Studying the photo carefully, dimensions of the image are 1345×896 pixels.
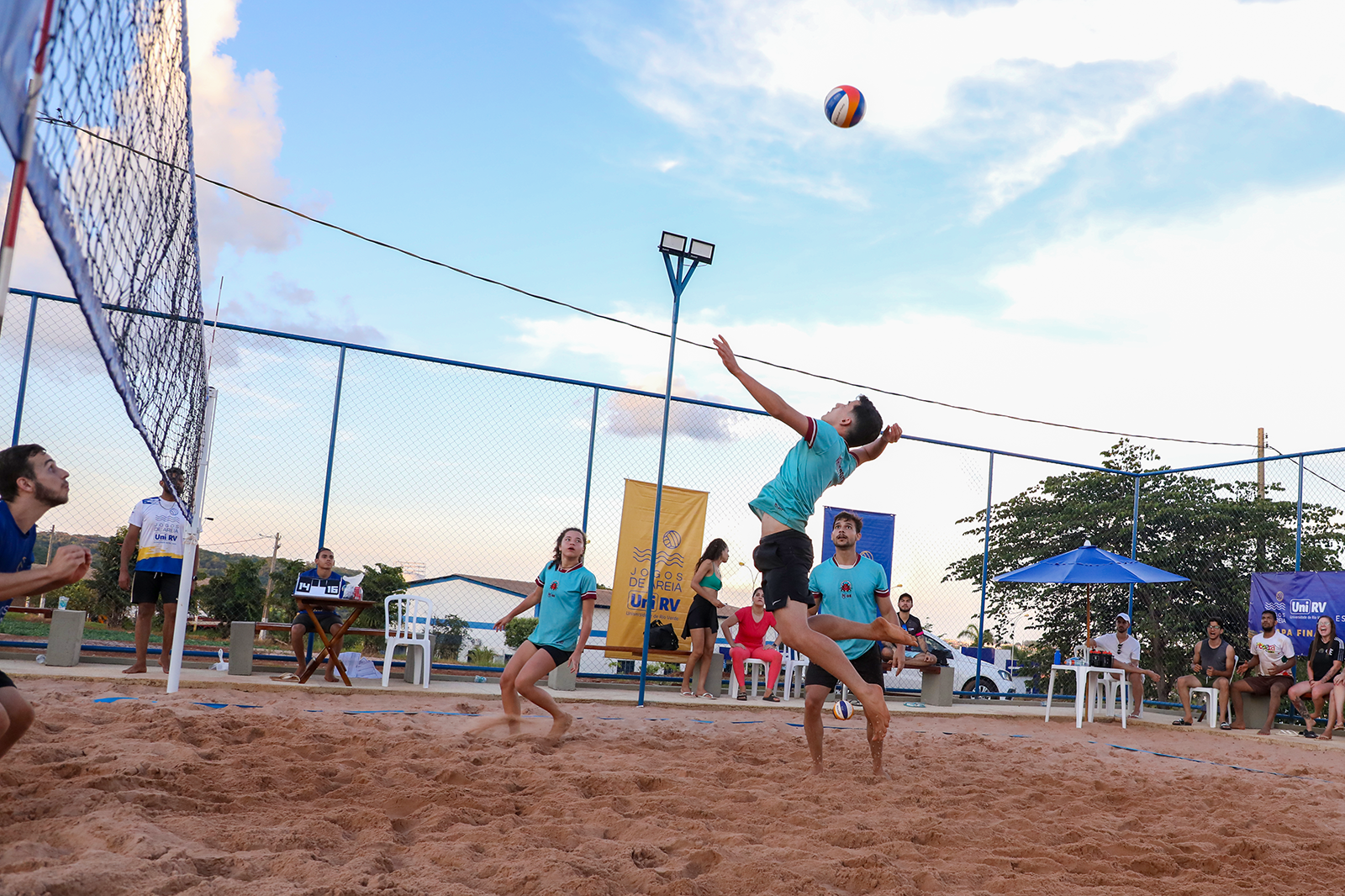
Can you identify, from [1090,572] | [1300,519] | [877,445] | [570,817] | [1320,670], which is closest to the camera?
[570,817]

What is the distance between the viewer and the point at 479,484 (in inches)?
340

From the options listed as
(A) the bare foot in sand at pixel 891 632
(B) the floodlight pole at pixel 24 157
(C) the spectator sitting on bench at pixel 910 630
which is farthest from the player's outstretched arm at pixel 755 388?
(C) the spectator sitting on bench at pixel 910 630

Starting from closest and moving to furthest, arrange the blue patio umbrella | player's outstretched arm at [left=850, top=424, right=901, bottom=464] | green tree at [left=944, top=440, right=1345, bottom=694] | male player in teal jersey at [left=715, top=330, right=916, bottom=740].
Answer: male player in teal jersey at [left=715, top=330, right=916, bottom=740] → player's outstretched arm at [left=850, top=424, right=901, bottom=464] → the blue patio umbrella → green tree at [left=944, top=440, right=1345, bottom=694]


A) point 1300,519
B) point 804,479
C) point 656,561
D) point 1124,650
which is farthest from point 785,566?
point 1300,519

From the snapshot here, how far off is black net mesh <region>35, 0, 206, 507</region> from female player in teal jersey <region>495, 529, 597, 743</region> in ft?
7.38

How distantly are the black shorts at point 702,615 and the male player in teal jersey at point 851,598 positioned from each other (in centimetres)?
366

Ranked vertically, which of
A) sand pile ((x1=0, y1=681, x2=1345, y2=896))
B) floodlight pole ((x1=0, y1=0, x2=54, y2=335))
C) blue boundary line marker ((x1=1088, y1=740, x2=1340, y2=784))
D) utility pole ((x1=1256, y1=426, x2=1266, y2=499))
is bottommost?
blue boundary line marker ((x1=1088, y1=740, x2=1340, y2=784))

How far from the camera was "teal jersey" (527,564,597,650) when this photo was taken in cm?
539

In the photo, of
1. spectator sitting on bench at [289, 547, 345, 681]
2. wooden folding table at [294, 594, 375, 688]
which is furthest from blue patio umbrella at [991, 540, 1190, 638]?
spectator sitting on bench at [289, 547, 345, 681]

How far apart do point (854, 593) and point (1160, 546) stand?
34.6 ft

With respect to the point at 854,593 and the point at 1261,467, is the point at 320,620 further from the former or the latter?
the point at 1261,467

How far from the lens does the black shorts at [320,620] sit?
7723mm

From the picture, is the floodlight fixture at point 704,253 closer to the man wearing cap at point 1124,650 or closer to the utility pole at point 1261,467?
the man wearing cap at point 1124,650

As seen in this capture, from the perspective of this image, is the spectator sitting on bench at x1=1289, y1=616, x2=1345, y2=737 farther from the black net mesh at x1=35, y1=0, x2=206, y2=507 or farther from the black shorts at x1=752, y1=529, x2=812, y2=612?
the black net mesh at x1=35, y1=0, x2=206, y2=507
